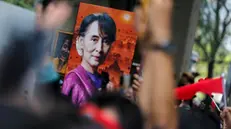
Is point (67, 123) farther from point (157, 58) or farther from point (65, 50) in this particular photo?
point (65, 50)

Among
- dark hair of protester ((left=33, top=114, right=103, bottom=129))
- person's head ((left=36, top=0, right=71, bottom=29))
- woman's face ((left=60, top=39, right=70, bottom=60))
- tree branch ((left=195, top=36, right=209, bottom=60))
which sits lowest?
tree branch ((left=195, top=36, right=209, bottom=60))

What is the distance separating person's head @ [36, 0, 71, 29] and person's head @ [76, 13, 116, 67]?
6.42ft

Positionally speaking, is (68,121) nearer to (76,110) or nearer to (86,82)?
(76,110)

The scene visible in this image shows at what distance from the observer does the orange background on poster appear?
4.11 meters

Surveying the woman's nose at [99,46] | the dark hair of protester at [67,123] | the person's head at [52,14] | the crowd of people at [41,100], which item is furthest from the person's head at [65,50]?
the dark hair of protester at [67,123]

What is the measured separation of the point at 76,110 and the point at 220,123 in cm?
230

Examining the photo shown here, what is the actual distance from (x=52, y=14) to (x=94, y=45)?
2.21m

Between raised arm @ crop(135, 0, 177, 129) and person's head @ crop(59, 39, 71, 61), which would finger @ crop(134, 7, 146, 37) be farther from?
person's head @ crop(59, 39, 71, 61)

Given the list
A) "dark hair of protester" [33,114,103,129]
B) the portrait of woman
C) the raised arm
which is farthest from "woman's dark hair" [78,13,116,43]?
"dark hair of protester" [33,114,103,129]

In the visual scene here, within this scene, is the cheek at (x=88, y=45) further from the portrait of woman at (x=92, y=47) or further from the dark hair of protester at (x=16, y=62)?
the dark hair of protester at (x=16, y=62)

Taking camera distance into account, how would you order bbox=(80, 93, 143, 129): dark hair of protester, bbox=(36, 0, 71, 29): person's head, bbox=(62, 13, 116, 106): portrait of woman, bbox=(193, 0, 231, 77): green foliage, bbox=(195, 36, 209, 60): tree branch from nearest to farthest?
1. bbox=(80, 93, 143, 129): dark hair of protester
2. bbox=(36, 0, 71, 29): person's head
3. bbox=(62, 13, 116, 106): portrait of woman
4. bbox=(193, 0, 231, 77): green foliage
5. bbox=(195, 36, 209, 60): tree branch

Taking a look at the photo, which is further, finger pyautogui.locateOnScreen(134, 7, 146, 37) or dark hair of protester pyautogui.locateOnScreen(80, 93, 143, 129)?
finger pyautogui.locateOnScreen(134, 7, 146, 37)

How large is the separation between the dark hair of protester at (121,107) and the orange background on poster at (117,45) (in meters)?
2.46

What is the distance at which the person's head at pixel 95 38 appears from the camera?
401cm
